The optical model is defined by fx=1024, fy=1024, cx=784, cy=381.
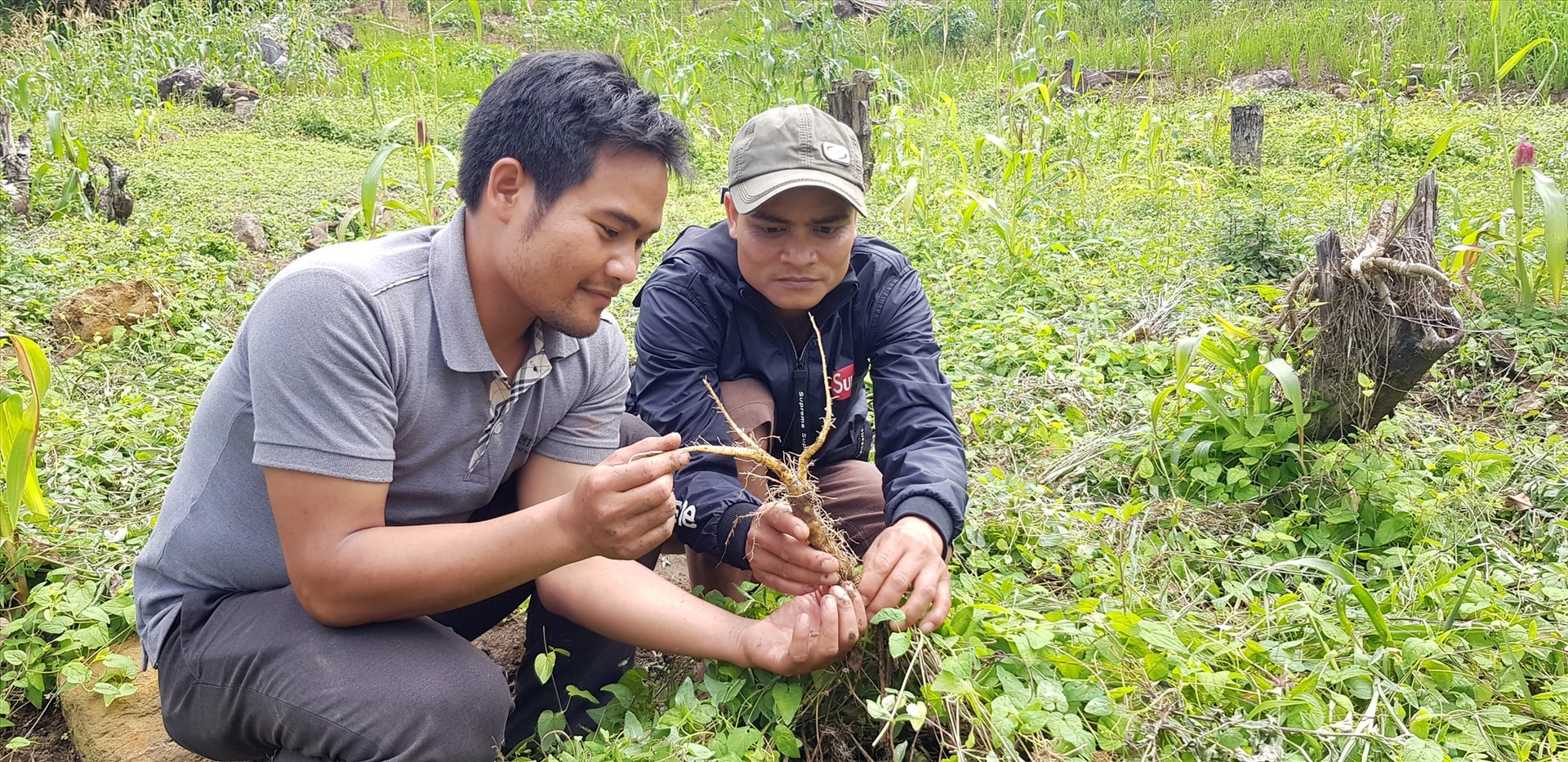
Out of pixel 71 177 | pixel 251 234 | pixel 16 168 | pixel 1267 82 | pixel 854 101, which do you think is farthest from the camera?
pixel 1267 82

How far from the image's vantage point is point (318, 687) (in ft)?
4.85

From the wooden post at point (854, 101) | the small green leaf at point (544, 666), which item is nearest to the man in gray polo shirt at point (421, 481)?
the small green leaf at point (544, 666)

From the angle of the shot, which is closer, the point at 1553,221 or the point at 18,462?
the point at 18,462

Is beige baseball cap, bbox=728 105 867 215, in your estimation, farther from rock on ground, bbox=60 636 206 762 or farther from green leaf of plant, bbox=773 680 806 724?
rock on ground, bbox=60 636 206 762

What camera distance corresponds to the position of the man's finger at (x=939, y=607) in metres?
1.56

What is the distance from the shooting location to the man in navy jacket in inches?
74.9

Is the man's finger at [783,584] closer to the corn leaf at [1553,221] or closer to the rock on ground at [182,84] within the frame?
the corn leaf at [1553,221]

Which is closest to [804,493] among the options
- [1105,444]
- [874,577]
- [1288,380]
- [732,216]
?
[874,577]

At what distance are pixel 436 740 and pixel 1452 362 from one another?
10.7 feet

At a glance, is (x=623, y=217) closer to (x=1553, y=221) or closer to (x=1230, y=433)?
(x=1230, y=433)

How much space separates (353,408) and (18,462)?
3.72 ft

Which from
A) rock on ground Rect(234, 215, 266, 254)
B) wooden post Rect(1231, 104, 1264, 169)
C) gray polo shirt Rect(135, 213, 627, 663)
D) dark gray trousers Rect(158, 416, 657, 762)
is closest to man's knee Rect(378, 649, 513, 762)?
dark gray trousers Rect(158, 416, 657, 762)

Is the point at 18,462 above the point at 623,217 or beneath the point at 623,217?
beneath

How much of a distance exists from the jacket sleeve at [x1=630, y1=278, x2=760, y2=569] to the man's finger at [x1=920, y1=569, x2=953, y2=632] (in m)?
0.37
